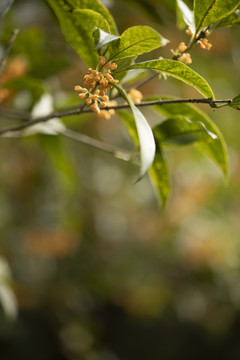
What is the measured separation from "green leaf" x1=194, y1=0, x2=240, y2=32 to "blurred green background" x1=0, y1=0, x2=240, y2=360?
143 cm

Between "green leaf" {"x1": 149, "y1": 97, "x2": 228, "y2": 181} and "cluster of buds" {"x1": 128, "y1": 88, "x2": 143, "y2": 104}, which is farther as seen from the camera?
"green leaf" {"x1": 149, "y1": 97, "x2": 228, "y2": 181}

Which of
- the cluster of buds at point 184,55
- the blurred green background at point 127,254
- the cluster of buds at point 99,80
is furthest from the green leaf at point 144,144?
the blurred green background at point 127,254

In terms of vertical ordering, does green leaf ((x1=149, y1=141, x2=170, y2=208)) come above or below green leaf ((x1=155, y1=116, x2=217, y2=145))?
below

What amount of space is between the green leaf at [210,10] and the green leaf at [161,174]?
29 cm

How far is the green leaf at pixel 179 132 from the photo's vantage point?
904 mm

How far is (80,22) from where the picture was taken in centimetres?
82

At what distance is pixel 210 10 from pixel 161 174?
1.14ft

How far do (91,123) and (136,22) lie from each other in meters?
0.73

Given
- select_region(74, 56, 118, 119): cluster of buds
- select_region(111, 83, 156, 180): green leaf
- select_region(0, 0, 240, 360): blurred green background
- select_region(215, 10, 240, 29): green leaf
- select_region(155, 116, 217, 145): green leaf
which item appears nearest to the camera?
select_region(111, 83, 156, 180): green leaf

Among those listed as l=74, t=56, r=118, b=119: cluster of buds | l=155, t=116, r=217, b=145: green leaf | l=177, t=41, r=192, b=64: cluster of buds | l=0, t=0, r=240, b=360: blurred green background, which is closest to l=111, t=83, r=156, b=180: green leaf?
l=74, t=56, r=118, b=119: cluster of buds

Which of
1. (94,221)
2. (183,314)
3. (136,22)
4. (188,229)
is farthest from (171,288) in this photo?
(136,22)

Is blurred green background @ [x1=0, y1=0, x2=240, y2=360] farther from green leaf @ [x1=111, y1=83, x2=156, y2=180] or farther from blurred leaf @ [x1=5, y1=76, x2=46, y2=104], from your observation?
green leaf @ [x1=111, y1=83, x2=156, y2=180]

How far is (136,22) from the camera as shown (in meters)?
2.43

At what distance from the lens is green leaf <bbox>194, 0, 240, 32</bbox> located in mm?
692
